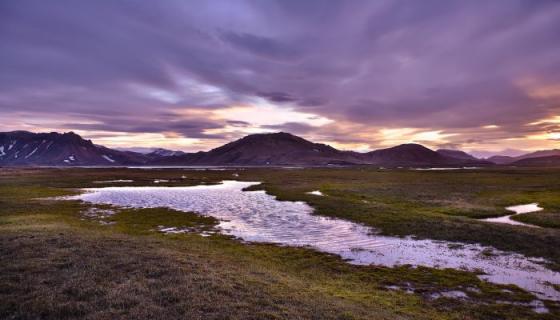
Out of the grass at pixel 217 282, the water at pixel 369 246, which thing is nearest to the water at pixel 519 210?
the grass at pixel 217 282

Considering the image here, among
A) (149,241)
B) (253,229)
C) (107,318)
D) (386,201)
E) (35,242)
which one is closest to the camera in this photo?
(107,318)

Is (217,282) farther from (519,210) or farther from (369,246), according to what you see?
(519,210)

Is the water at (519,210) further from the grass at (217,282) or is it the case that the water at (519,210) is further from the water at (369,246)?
the water at (369,246)

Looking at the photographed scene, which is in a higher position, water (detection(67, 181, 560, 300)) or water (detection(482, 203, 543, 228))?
water (detection(482, 203, 543, 228))

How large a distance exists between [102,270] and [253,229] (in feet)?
56.2

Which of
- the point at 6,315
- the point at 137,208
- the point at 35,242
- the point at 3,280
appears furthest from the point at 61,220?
the point at 6,315

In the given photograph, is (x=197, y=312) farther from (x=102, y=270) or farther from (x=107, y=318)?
(x=102, y=270)

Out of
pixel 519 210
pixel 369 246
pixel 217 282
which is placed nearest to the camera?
pixel 217 282

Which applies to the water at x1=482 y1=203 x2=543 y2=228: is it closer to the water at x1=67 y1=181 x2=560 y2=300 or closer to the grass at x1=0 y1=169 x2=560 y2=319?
the grass at x1=0 y1=169 x2=560 y2=319

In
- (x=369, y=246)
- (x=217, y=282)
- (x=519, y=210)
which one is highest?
(x=519, y=210)

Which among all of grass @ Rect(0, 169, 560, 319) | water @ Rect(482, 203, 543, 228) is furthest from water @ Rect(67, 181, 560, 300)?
water @ Rect(482, 203, 543, 228)

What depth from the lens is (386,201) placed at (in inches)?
1944

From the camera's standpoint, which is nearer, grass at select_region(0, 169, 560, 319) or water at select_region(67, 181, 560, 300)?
grass at select_region(0, 169, 560, 319)

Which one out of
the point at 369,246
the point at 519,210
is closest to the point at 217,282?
the point at 369,246
